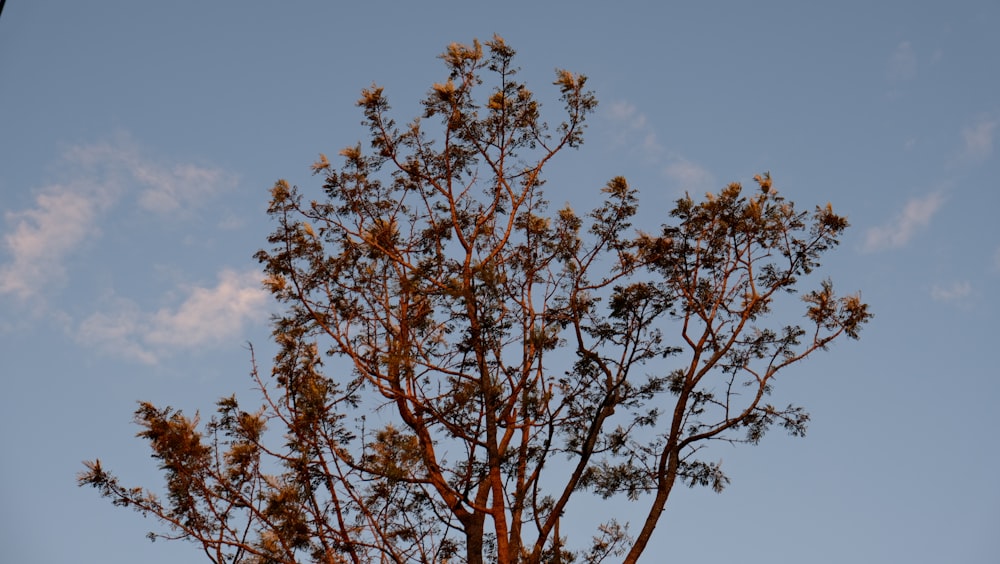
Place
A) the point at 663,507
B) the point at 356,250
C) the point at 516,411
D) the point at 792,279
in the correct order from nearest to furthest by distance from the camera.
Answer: the point at 663,507 < the point at 516,411 < the point at 792,279 < the point at 356,250

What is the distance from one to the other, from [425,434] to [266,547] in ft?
4.64

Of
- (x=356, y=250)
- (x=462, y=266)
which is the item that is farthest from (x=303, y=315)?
(x=462, y=266)

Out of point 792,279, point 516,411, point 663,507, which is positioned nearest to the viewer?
point 663,507

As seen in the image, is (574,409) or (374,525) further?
(574,409)

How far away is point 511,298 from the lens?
7.46m

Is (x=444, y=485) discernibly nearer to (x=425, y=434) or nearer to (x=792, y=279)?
(x=425, y=434)

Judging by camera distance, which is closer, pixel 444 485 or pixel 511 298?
pixel 444 485

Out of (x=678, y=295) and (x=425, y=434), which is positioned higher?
(x=678, y=295)

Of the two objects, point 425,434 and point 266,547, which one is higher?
point 425,434

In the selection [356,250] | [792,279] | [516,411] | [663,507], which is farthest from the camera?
[356,250]

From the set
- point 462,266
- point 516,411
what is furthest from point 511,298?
point 516,411

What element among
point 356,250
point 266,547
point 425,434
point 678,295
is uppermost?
point 356,250

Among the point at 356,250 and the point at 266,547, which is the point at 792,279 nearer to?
the point at 356,250

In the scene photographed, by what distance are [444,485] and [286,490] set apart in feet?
3.77
